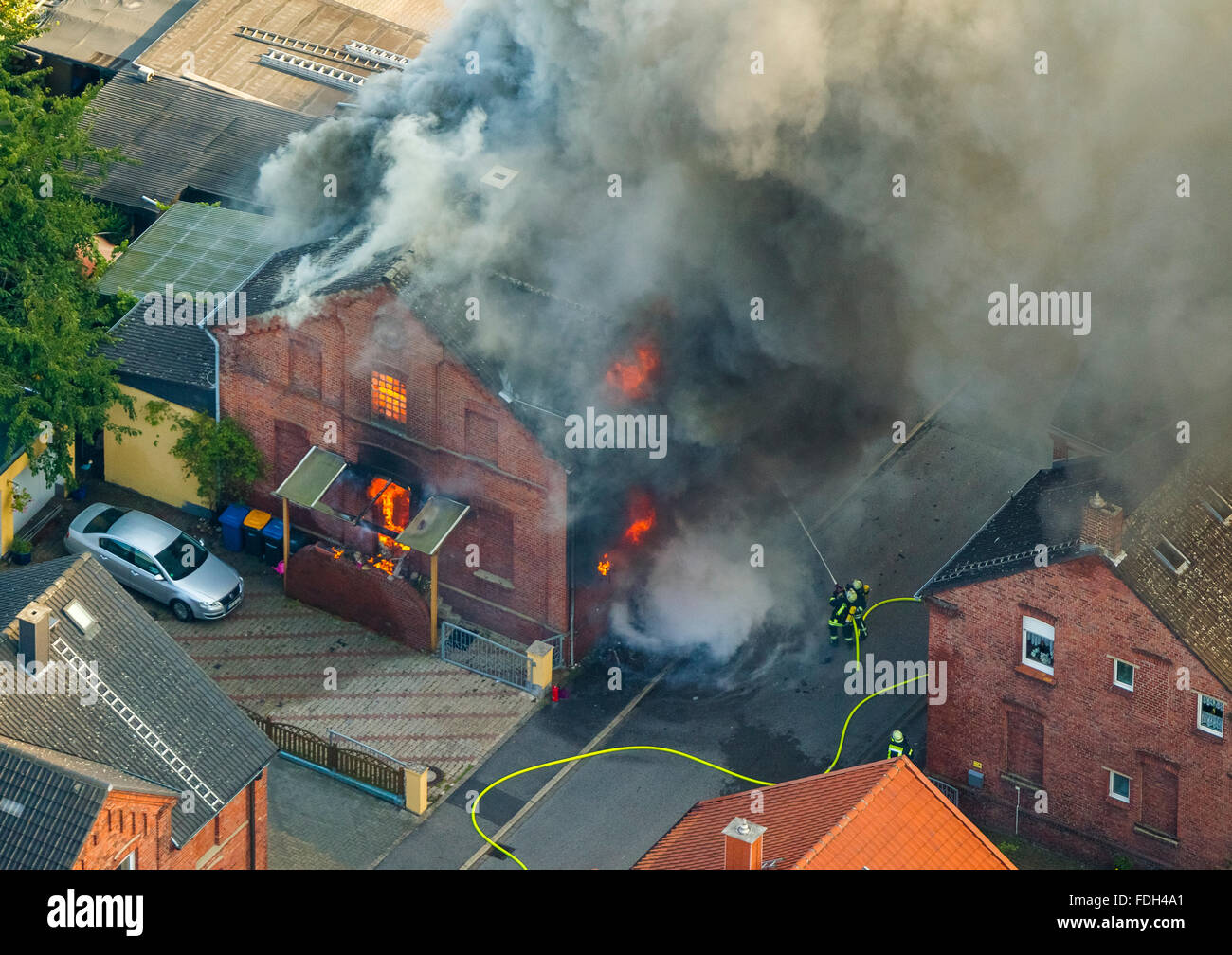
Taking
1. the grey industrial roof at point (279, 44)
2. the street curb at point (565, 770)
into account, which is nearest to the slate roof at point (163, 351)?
the street curb at point (565, 770)

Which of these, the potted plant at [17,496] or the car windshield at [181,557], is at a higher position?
the potted plant at [17,496]

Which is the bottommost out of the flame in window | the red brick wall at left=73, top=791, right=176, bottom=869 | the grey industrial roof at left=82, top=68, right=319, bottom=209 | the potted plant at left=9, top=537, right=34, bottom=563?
the red brick wall at left=73, top=791, right=176, bottom=869

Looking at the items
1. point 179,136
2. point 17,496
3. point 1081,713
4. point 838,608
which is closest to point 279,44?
point 179,136

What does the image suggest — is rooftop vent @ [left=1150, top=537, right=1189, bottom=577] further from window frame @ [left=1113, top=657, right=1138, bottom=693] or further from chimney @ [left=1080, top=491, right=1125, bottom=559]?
window frame @ [left=1113, top=657, right=1138, bottom=693]

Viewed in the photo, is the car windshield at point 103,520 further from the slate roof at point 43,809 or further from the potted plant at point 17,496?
the slate roof at point 43,809

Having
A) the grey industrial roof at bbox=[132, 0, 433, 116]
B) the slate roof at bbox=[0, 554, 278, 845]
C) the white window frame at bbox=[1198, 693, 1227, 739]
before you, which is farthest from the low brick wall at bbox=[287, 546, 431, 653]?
the grey industrial roof at bbox=[132, 0, 433, 116]

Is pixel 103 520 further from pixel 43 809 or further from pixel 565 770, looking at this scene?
pixel 43 809
